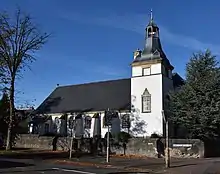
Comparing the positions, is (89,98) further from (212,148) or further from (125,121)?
(212,148)

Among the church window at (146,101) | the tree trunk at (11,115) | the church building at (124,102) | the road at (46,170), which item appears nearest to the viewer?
the road at (46,170)

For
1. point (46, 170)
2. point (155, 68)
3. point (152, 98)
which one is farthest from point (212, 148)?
point (46, 170)

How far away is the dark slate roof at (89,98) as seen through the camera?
49.2m

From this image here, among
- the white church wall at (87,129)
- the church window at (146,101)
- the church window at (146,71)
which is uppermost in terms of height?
the church window at (146,71)

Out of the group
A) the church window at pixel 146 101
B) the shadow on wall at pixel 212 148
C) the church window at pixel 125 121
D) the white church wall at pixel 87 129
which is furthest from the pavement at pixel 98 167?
the white church wall at pixel 87 129

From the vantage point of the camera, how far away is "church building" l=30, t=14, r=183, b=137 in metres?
42.8

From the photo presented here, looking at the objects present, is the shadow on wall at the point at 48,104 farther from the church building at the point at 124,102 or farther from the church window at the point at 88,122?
the church window at the point at 88,122

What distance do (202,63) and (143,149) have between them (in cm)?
1200

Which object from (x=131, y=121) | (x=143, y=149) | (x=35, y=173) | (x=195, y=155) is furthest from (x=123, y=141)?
(x=35, y=173)

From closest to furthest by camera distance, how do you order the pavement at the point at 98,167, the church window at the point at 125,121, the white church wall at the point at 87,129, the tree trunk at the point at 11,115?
the pavement at the point at 98,167
the tree trunk at the point at 11,115
the church window at the point at 125,121
the white church wall at the point at 87,129

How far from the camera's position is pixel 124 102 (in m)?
47.5

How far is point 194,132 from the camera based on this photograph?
117ft

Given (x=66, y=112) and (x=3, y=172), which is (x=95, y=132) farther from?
(x=3, y=172)

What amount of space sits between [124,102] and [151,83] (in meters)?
5.97
